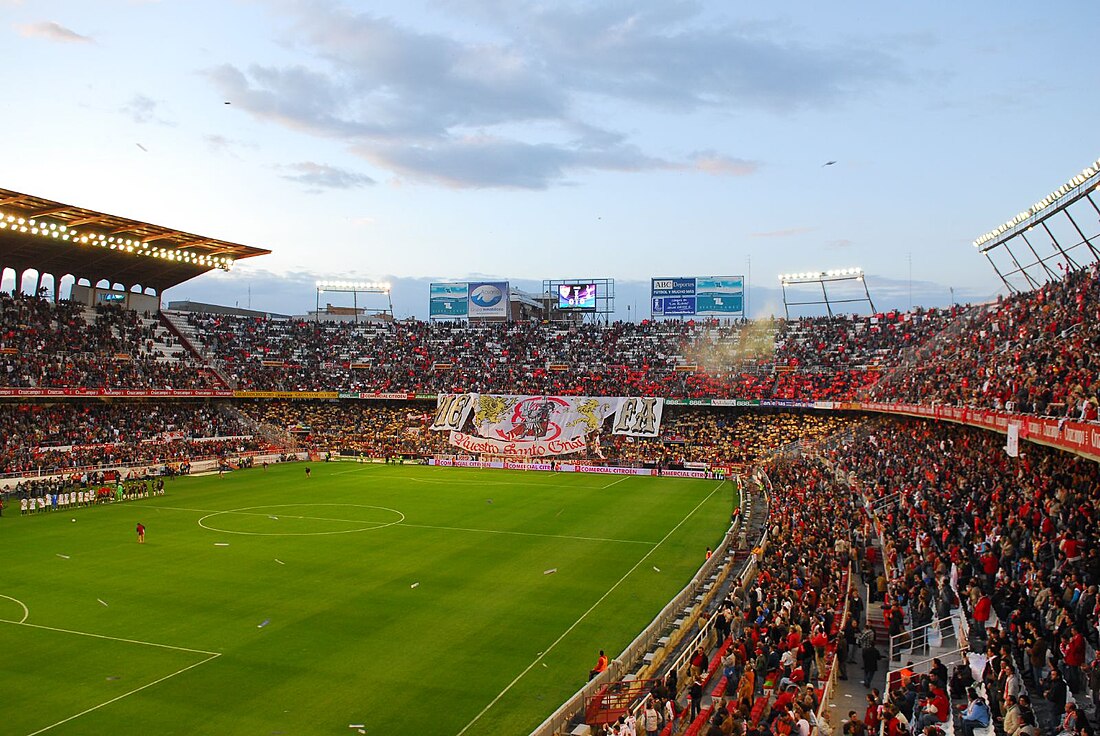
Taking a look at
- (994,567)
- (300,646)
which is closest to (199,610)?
(300,646)

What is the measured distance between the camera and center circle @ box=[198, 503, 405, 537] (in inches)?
1330

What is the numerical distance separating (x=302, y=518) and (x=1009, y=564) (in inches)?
1135

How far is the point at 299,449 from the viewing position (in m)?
65.9

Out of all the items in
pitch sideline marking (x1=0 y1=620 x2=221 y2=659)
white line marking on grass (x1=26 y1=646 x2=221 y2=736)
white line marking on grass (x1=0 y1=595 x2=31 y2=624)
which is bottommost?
white line marking on grass (x1=26 y1=646 x2=221 y2=736)

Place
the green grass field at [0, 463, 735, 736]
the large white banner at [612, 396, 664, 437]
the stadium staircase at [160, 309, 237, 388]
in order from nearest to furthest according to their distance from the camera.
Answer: the green grass field at [0, 463, 735, 736], the large white banner at [612, 396, 664, 437], the stadium staircase at [160, 309, 237, 388]

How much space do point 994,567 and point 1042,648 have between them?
4.92 metres

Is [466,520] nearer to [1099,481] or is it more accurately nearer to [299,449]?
[1099,481]

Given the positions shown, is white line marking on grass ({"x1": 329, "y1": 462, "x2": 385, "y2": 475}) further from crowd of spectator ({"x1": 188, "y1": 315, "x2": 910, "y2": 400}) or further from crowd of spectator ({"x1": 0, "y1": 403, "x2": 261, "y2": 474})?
crowd of spectator ({"x1": 188, "y1": 315, "x2": 910, "y2": 400})

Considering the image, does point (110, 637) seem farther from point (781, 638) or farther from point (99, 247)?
point (99, 247)

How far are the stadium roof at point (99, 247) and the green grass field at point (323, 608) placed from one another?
1995cm

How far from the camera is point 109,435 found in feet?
181

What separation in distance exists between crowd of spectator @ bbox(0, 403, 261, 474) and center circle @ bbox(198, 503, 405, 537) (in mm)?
16039

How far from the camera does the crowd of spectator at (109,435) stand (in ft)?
161

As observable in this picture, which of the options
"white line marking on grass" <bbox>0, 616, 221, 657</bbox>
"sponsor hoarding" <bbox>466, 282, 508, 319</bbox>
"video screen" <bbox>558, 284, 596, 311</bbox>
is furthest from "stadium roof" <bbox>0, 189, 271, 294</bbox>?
"white line marking on grass" <bbox>0, 616, 221, 657</bbox>
